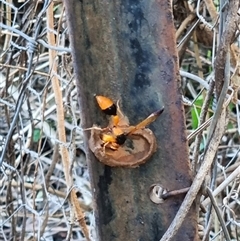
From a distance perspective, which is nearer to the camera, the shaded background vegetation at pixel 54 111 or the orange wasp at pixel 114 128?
the orange wasp at pixel 114 128

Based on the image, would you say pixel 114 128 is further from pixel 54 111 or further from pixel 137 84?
pixel 54 111

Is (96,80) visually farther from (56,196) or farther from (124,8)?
(56,196)

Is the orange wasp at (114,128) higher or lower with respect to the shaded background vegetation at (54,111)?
higher

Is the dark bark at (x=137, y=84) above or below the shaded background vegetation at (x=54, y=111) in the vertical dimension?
above

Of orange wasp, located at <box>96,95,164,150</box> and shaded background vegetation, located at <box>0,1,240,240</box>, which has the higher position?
orange wasp, located at <box>96,95,164,150</box>

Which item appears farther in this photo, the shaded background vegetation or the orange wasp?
the shaded background vegetation

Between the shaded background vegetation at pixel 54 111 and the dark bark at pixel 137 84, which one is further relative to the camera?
the shaded background vegetation at pixel 54 111
